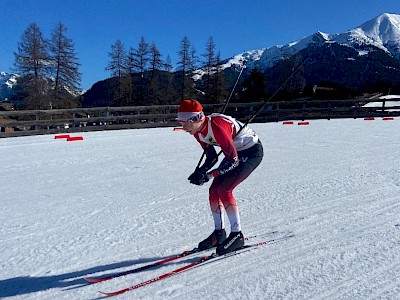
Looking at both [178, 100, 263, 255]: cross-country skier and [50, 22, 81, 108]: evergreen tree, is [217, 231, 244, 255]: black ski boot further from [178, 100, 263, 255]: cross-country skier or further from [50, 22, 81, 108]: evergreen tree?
[50, 22, 81, 108]: evergreen tree

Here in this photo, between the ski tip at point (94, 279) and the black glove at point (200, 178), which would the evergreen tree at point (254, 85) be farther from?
the ski tip at point (94, 279)

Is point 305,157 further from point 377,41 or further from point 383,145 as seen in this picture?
point 377,41

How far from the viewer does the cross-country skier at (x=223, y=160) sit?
3.31 metres

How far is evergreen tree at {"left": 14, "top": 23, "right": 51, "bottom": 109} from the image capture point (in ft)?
74.5

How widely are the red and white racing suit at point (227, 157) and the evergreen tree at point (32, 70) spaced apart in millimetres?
21957

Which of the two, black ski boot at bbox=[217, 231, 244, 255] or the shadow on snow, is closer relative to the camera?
the shadow on snow

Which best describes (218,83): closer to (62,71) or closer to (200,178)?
(62,71)

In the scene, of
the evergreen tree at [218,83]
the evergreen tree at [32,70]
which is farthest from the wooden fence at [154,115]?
the evergreen tree at [218,83]

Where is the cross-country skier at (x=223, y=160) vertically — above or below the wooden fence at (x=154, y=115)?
below

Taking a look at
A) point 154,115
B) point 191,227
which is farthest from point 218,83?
point 191,227

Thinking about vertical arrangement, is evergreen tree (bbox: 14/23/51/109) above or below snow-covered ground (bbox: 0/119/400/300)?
above

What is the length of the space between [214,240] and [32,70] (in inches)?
917

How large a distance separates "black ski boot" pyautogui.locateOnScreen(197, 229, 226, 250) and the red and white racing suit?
63 millimetres

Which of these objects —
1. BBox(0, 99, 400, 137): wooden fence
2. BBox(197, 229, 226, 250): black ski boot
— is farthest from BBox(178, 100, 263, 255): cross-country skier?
BBox(0, 99, 400, 137): wooden fence
